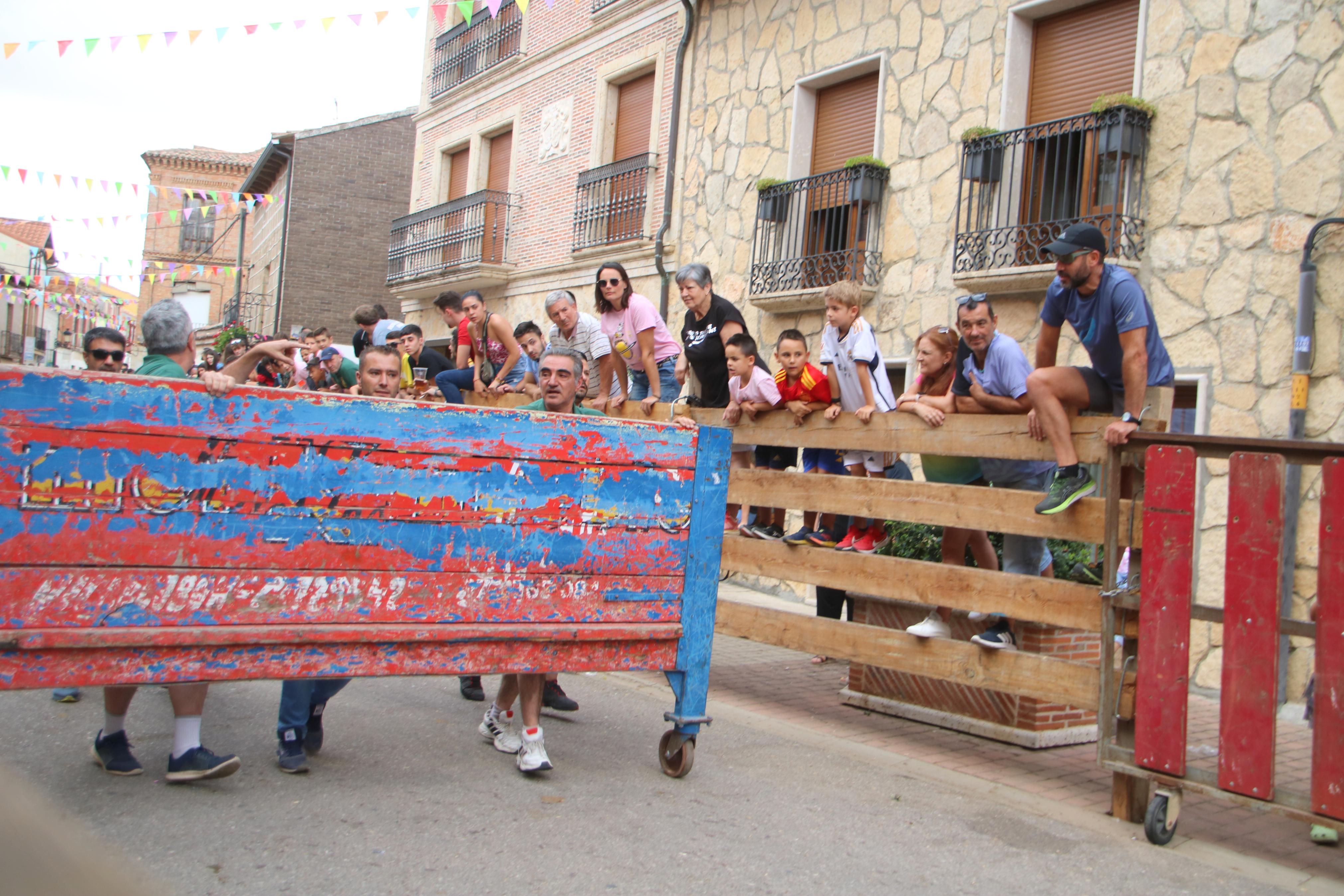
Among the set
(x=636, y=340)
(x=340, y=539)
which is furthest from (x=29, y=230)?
(x=340, y=539)

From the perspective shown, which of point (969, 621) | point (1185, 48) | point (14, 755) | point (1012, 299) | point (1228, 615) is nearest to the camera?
point (1228, 615)

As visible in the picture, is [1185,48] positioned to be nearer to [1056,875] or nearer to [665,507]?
[665,507]

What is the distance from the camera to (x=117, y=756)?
3990mm

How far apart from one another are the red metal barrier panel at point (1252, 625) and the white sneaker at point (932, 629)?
1465 millimetres

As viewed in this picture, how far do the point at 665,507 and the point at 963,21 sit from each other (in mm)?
7498

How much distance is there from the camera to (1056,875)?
357 centimetres

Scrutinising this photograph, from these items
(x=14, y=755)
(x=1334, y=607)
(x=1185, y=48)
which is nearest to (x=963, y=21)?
(x=1185, y=48)

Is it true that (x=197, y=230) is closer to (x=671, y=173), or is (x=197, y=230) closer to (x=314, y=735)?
(x=671, y=173)

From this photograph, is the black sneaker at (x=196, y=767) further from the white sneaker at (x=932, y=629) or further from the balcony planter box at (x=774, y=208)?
the balcony planter box at (x=774, y=208)

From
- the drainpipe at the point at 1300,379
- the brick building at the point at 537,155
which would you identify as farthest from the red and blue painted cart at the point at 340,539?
the brick building at the point at 537,155

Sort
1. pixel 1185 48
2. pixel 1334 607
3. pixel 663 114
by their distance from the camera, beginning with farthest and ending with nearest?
pixel 663 114, pixel 1185 48, pixel 1334 607

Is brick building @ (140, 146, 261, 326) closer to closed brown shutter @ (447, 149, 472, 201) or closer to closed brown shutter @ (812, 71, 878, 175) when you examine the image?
closed brown shutter @ (447, 149, 472, 201)

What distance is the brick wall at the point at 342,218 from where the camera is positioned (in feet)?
91.4

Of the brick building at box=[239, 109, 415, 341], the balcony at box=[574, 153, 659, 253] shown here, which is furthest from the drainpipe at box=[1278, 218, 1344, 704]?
the brick building at box=[239, 109, 415, 341]
